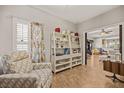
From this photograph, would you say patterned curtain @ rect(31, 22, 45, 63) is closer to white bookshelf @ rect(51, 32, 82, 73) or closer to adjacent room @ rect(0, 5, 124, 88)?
adjacent room @ rect(0, 5, 124, 88)

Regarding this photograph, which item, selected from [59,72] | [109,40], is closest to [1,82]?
[59,72]

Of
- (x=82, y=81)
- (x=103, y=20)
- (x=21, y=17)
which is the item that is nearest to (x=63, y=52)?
(x=82, y=81)

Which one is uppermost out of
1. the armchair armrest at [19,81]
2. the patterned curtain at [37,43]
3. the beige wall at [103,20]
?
the beige wall at [103,20]

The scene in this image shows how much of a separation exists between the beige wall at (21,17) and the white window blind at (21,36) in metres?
0.24

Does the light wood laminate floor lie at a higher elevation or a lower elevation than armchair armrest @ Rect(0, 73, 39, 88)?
lower

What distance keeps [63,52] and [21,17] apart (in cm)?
246

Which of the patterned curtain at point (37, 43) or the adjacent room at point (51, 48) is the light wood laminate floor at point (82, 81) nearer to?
the adjacent room at point (51, 48)

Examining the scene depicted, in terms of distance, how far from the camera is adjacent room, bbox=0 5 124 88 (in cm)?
264

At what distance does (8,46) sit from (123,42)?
3.81 meters

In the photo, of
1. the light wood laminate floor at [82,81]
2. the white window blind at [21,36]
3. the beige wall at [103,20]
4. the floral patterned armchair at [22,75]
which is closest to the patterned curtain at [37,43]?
the white window blind at [21,36]

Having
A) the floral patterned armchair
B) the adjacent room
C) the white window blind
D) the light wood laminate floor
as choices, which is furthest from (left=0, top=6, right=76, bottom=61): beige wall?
the light wood laminate floor

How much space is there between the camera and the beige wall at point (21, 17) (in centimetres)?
337

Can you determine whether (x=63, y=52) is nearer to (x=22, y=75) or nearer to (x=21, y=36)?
(x=21, y=36)
